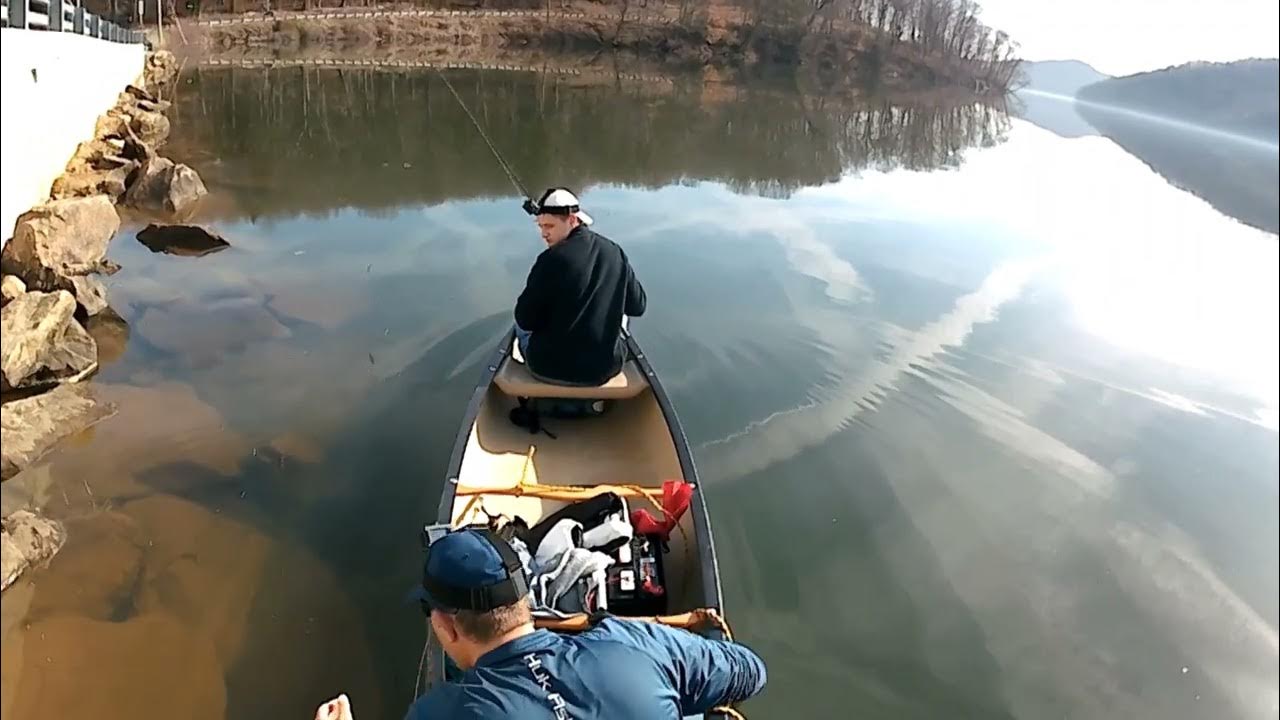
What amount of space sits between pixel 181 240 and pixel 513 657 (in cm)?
956

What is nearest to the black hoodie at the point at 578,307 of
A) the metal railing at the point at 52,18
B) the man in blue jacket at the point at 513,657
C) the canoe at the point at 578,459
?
the canoe at the point at 578,459

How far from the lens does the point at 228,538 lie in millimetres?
5328

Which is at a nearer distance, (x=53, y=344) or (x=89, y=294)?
(x=53, y=344)

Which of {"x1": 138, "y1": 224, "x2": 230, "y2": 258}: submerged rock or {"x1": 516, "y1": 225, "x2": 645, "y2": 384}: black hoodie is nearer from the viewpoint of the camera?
{"x1": 516, "y1": 225, "x2": 645, "y2": 384}: black hoodie

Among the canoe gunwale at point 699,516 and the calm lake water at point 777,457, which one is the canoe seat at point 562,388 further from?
the calm lake water at point 777,457

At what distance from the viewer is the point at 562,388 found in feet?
18.1

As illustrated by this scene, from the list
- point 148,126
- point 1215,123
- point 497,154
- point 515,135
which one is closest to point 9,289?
point 1215,123

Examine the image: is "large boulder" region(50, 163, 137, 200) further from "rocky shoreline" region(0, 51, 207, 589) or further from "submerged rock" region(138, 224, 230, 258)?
"submerged rock" region(138, 224, 230, 258)

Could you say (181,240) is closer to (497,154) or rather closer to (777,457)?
(777,457)

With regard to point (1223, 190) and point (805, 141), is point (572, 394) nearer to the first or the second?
point (1223, 190)

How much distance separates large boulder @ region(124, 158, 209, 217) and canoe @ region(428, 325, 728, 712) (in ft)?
26.1

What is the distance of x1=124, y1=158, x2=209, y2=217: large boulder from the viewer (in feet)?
38.0

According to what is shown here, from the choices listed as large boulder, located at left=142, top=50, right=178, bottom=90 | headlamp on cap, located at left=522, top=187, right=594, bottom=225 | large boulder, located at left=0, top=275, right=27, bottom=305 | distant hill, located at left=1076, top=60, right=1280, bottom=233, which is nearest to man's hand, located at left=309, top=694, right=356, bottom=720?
large boulder, located at left=0, top=275, right=27, bottom=305

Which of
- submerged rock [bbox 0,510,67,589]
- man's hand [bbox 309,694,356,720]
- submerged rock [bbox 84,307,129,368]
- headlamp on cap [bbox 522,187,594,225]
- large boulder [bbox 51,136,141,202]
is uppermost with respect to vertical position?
headlamp on cap [bbox 522,187,594,225]
